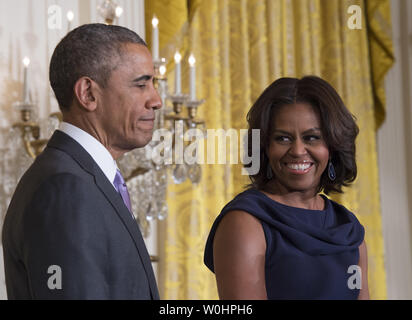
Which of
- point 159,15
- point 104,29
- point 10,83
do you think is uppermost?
point 159,15

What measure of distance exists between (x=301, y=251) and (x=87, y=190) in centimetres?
54

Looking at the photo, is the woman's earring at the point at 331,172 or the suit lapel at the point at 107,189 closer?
the suit lapel at the point at 107,189

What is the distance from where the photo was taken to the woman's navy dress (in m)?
1.36

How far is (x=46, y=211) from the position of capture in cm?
104

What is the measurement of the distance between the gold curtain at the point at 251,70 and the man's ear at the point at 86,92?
195 cm

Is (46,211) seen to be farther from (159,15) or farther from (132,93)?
(159,15)

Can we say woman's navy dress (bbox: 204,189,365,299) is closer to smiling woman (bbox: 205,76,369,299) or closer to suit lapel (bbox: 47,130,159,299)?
smiling woman (bbox: 205,76,369,299)

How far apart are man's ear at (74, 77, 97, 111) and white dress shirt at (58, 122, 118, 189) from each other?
0.05 m

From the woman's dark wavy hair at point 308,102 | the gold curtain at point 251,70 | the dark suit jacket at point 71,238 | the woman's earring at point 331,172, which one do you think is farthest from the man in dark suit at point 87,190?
the gold curtain at point 251,70

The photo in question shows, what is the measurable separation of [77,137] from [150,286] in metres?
0.29

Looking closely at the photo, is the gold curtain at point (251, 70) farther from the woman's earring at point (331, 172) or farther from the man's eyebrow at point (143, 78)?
the man's eyebrow at point (143, 78)

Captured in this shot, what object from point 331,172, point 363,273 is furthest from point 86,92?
point 363,273

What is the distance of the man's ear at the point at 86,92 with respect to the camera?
1.22 metres

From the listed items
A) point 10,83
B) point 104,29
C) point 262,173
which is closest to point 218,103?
point 10,83
